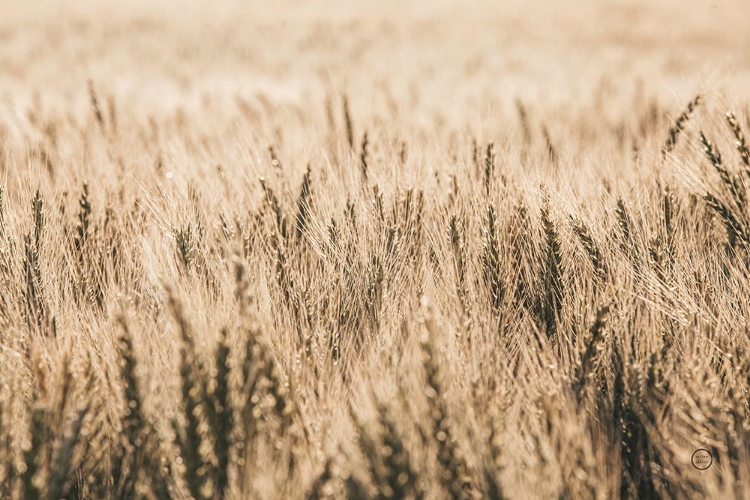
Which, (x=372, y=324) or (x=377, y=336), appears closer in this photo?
(x=377, y=336)

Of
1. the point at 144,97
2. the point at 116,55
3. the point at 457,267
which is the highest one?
the point at 116,55

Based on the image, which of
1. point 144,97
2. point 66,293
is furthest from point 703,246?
point 144,97

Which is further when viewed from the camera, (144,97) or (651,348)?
(144,97)

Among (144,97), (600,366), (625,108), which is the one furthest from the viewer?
(144,97)

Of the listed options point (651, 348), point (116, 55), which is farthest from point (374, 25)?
point (651, 348)

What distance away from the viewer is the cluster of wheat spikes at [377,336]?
74cm

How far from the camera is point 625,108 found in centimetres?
345

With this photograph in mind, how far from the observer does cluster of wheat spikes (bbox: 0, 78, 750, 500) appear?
2.44 ft

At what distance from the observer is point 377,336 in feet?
3.38

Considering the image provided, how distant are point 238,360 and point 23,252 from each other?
0.74 metres

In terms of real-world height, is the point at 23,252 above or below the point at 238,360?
above

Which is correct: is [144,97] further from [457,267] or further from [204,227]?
[457,267]

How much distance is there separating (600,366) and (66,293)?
118 centimetres

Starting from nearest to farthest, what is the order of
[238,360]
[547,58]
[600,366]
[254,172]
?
[238,360] → [600,366] → [254,172] → [547,58]
